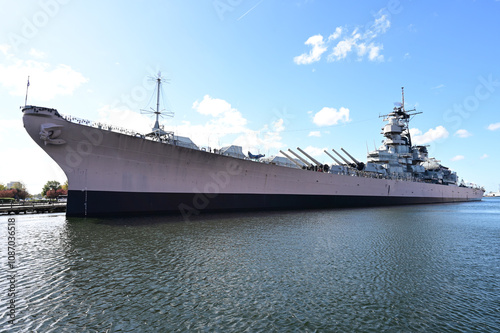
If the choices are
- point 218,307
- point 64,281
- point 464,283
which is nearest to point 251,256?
point 218,307

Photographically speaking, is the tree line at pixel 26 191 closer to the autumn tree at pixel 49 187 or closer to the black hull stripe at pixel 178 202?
the autumn tree at pixel 49 187

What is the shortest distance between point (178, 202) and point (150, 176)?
3.06 meters

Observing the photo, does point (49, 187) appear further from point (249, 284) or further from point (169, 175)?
point (249, 284)

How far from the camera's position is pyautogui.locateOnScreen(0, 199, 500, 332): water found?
484 cm

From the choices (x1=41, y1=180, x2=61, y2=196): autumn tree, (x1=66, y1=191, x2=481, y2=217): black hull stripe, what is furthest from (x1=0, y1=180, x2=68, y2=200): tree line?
(x1=66, y1=191, x2=481, y2=217): black hull stripe

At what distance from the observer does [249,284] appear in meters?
6.61

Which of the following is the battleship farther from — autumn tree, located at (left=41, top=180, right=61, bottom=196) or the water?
autumn tree, located at (left=41, top=180, right=61, bottom=196)

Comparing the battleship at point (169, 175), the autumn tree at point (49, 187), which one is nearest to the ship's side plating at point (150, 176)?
the battleship at point (169, 175)

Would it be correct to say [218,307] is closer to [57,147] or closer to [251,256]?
[251,256]

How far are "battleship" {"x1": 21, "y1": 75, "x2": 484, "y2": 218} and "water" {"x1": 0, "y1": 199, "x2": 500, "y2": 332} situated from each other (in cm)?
679

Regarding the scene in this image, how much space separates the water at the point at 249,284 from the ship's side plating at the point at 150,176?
671 cm

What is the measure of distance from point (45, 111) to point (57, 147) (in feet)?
7.64

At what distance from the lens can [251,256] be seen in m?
9.12

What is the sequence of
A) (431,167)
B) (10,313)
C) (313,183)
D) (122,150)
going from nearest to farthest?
(10,313)
(122,150)
(313,183)
(431,167)
